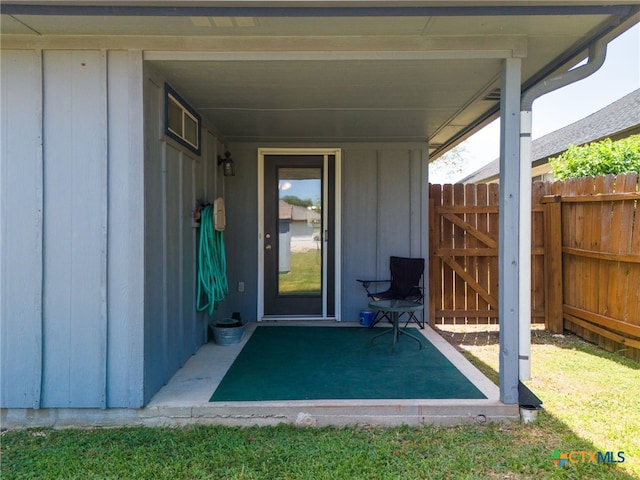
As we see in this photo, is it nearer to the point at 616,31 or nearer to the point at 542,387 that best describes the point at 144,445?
the point at 542,387

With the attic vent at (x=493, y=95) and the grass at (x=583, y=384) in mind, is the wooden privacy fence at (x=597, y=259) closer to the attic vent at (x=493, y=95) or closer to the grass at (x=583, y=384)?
the grass at (x=583, y=384)

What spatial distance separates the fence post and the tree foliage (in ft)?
3.53

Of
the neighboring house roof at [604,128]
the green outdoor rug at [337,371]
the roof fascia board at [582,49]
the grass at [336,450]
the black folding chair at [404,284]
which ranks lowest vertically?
the grass at [336,450]

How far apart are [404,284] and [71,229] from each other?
135 inches

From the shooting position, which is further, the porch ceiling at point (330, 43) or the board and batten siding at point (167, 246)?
the board and batten siding at point (167, 246)

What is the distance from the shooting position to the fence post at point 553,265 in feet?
16.1

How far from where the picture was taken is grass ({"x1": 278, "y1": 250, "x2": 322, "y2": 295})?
525 cm

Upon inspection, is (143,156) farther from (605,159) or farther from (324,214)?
(605,159)

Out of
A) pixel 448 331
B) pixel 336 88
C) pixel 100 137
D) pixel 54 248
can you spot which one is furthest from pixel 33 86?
pixel 448 331

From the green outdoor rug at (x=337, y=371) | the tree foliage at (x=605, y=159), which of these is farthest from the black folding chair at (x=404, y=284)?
the tree foliage at (x=605, y=159)

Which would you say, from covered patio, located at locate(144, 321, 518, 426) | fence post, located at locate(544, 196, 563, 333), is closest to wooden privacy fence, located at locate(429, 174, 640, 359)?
fence post, located at locate(544, 196, 563, 333)

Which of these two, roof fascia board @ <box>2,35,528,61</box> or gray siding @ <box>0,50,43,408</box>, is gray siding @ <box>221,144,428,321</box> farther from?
gray siding @ <box>0,50,43,408</box>

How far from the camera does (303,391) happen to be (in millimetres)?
2939

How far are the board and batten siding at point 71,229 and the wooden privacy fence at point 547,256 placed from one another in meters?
3.56
